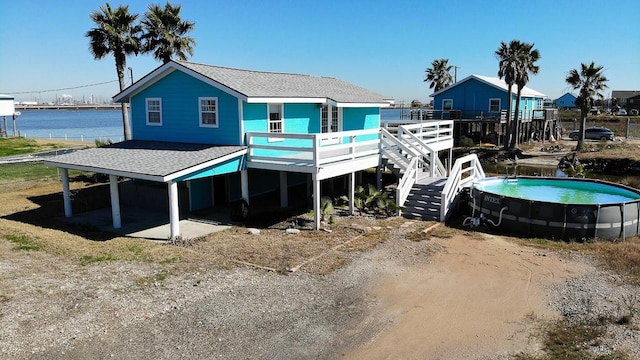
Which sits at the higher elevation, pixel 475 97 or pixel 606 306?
pixel 475 97

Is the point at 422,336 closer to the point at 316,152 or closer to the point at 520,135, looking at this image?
the point at 316,152

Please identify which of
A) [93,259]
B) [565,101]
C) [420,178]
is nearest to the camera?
[93,259]

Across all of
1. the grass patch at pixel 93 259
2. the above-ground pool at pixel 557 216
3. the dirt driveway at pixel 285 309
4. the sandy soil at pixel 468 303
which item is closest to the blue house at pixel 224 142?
the grass patch at pixel 93 259

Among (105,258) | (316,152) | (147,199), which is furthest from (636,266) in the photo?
(147,199)

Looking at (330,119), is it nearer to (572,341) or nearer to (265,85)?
(265,85)

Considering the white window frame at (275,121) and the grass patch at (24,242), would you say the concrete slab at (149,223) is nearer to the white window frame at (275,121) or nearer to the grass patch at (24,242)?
the grass patch at (24,242)

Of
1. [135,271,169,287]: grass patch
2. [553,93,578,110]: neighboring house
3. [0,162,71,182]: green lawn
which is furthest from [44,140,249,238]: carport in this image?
[553,93,578,110]: neighboring house

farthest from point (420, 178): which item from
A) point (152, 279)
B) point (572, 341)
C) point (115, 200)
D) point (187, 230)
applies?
point (152, 279)
